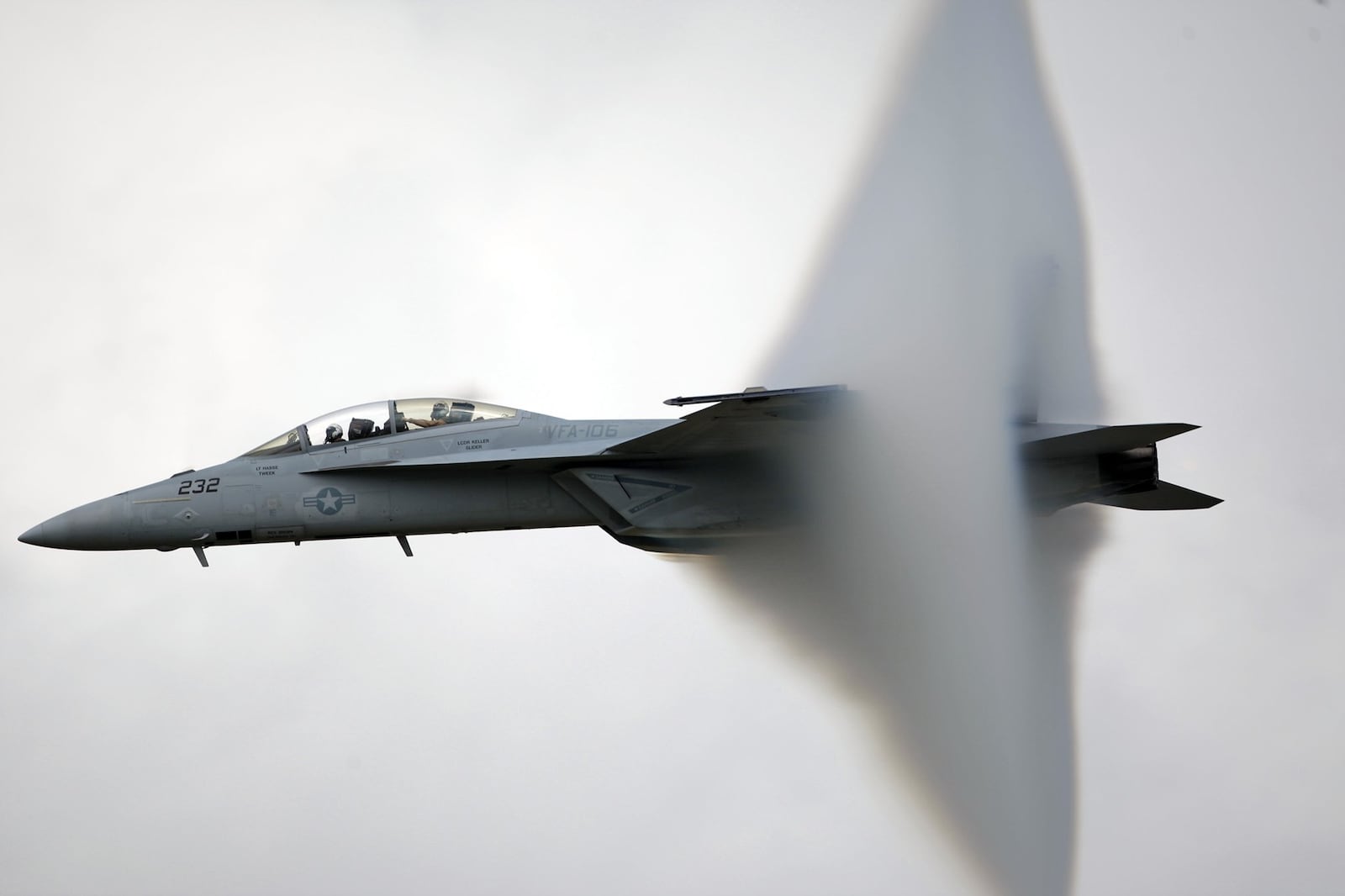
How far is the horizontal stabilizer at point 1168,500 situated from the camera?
2517 cm

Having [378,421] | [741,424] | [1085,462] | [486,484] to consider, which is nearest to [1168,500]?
[1085,462]

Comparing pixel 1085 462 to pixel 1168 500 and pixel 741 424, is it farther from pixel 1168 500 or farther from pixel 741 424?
pixel 741 424

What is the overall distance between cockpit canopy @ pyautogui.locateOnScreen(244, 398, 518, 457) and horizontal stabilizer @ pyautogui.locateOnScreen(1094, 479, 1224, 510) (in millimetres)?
10515

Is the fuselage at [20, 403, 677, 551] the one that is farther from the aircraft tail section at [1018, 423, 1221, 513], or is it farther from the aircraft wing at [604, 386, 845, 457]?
the aircraft tail section at [1018, 423, 1221, 513]

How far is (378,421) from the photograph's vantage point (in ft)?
78.5

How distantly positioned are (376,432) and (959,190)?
419 inches

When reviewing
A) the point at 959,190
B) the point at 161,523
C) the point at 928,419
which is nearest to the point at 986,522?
the point at 928,419

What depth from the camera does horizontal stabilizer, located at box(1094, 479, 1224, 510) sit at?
2517cm

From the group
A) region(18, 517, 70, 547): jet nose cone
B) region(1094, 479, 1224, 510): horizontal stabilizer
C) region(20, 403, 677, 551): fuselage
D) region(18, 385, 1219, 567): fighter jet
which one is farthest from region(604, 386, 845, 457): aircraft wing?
region(18, 517, 70, 547): jet nose cone

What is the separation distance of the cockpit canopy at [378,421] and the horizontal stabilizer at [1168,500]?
10.5m

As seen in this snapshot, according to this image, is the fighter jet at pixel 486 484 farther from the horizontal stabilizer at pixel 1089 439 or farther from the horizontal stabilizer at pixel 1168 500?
the horizontal stabilizer at pixel 1168 500

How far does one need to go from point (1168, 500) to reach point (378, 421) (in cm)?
1344

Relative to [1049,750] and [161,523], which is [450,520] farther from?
[1049,750]

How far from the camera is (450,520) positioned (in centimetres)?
2362
